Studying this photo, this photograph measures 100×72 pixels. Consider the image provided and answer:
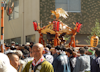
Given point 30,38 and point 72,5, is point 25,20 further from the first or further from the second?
point 72,5

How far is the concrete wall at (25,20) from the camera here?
1920 cm

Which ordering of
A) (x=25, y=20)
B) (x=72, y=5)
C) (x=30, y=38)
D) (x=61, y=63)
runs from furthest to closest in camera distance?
(x=25, y=20) < (x=30, y=38) < (x=72, y=5) < (x=61, y=63)

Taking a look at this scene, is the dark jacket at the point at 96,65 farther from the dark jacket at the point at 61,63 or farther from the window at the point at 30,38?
the window at the point at 30,38

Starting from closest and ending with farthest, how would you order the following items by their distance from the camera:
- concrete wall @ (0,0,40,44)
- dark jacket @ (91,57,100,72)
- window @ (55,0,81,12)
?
dark jacket @ (91,57,100,72)
concrete wall @ (0,0,40,44)
window @ (55,0,81,12)

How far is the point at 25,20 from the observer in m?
20.8

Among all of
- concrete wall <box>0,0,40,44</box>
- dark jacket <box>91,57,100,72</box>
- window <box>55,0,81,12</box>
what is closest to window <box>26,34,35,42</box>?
concrete wall <box>0,0,40,44</box>

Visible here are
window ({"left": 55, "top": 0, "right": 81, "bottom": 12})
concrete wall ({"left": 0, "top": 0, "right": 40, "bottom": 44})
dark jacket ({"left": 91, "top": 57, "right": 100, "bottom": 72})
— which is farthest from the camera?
window ({"left": 55, "top": 0, "right": 81, "bottom": 12})

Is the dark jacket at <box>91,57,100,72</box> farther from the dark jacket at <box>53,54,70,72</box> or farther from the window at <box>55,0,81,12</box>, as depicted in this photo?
the window at <box>55,0,81,12</box>

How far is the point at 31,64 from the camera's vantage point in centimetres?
316

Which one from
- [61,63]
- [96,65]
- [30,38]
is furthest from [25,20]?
[96,65]

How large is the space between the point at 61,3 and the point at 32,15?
3.99m

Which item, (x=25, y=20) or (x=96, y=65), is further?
(x=25, y=20)

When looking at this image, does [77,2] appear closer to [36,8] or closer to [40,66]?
[36,8]

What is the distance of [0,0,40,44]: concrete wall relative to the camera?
19.2 metres
